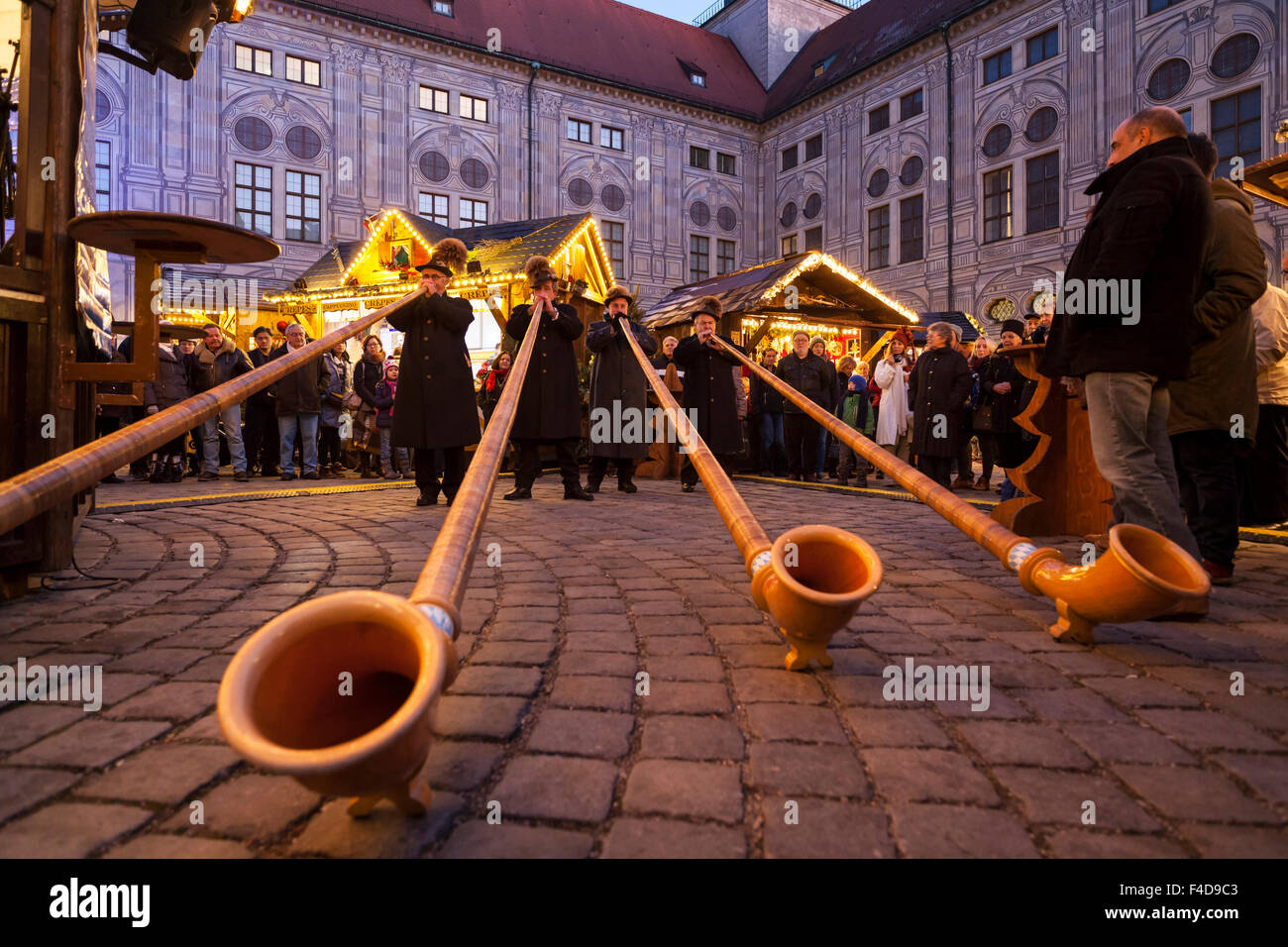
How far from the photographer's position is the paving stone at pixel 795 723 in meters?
1.95

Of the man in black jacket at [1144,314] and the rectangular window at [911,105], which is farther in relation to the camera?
the rectangular window at [911,105]

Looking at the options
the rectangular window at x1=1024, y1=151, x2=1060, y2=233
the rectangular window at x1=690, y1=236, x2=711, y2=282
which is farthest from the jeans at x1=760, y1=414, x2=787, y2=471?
the rectangular window at x1=690, y1=236, x2=711, y2=282

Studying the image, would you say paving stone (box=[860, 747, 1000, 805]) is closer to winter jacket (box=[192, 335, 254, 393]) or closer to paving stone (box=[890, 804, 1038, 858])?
paving stone (box=[890, 804, 1038, 858])

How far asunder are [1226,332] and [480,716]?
404 centimetres

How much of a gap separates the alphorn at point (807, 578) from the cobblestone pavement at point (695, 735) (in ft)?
0.55

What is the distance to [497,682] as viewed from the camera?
2.34m

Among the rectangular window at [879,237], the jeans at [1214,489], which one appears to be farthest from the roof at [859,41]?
the jeans at [1214,489]

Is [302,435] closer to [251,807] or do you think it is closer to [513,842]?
[251,807]

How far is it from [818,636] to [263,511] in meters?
5.76

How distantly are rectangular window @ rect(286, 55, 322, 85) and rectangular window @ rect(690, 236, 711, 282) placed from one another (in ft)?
52.3

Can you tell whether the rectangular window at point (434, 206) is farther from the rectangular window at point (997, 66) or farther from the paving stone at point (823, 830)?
the paving stone at point (823, 830)

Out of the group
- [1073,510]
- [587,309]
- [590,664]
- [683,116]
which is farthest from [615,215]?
[590,664]

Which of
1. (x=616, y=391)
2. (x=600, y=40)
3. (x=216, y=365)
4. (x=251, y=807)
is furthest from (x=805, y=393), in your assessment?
(x=600, y=40)

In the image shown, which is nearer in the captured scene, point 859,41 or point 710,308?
point 710,308
